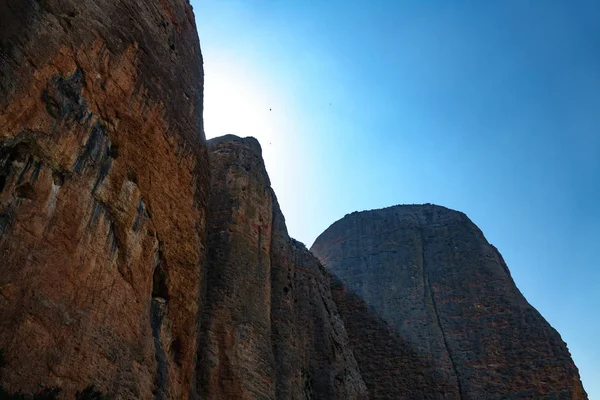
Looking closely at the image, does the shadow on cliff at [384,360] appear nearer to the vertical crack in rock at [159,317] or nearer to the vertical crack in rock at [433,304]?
the vertical crack in rock at [433,304]

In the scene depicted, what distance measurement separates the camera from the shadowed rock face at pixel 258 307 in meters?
19.8

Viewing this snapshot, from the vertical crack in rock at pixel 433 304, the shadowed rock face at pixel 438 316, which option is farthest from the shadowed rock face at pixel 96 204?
the vertical crack in rock at pixel 433 304

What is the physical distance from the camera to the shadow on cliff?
31750 mm

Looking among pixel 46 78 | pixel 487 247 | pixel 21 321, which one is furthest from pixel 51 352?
pixel 487 247

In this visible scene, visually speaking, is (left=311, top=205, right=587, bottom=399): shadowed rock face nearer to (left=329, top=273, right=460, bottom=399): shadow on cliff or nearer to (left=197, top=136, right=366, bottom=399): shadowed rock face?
(left=329, top=273, right=460, bottom=399): shadow on cliff

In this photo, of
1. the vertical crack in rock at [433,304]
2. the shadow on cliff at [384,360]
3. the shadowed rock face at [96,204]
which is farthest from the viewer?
the vertical crack in rock at [433,304]

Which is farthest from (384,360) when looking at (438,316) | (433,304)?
(433,304)

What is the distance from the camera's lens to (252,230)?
24578 mm

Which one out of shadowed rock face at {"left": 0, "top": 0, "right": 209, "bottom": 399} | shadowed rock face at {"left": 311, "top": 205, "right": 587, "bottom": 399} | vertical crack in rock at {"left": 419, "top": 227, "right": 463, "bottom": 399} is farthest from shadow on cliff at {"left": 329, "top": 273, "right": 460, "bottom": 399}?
shadowed rock face at {"left": 0, "top": 0, "right": 209, "bottom": 399}

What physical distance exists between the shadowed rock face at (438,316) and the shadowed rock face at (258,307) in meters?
4.97

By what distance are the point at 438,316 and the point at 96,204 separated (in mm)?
29892

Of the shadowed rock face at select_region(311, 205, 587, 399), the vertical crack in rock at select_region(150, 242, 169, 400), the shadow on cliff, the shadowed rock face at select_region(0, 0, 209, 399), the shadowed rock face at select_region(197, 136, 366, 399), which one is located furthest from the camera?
the shadowed rock face at select_region(311, 205, 587, 399)

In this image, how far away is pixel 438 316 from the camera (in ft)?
126

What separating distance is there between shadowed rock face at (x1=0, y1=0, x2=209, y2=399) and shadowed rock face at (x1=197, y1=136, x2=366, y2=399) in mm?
2277
